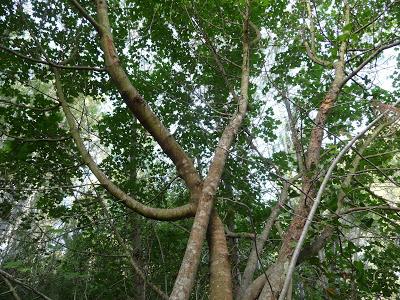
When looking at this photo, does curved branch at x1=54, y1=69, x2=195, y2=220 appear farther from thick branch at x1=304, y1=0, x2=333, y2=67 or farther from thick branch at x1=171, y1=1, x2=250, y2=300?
thick branch at x1=304, y1=0, x2=333, y2=67

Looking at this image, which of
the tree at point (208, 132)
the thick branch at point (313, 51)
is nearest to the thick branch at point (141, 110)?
the tree at point (208, 132)

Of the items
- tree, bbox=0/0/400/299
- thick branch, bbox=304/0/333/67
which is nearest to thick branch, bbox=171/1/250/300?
tree, bbox=0/0/400/299

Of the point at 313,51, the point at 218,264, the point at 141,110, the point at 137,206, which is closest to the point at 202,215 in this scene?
the point at 218,264

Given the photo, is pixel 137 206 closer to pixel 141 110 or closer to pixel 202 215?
pixel 202 215

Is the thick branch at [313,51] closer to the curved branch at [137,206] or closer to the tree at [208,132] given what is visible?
the tree at [208,132]

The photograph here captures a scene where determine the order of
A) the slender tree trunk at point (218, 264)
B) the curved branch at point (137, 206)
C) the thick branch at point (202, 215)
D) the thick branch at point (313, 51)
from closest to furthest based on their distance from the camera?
the thick branch at point (202, 215) → the slender tree trunk at point (218, 264) → the curved branch at point (137, 206) → the thick branch at point (313, 51)

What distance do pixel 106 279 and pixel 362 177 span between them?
21.6ft

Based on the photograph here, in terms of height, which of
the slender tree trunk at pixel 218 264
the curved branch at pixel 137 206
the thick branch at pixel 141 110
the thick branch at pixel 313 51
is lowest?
the slender tree trunk at pixel 218 264

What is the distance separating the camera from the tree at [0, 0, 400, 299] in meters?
3.08

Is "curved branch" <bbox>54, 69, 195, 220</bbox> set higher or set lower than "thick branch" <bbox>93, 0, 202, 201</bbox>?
lower

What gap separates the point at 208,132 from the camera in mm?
3430

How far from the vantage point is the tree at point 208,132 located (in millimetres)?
3084

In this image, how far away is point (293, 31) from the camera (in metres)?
5.69

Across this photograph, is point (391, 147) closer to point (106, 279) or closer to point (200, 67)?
point (200, 67)
